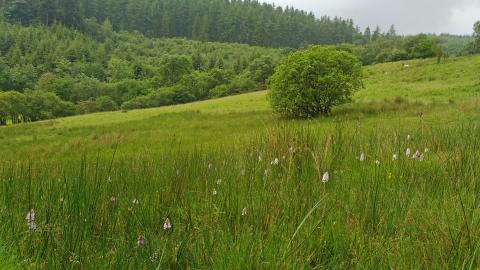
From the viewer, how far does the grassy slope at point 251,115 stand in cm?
1975

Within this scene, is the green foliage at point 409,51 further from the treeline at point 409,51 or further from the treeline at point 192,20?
the treeline at point 192,20

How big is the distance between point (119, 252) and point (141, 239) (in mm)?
138

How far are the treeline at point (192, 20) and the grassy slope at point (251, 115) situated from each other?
126572 millimetres

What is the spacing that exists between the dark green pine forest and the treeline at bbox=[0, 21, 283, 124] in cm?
26

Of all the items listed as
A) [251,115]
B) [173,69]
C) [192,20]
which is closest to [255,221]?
[251,115]

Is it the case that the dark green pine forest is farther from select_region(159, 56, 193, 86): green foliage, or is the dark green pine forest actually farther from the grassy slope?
the grassy slope

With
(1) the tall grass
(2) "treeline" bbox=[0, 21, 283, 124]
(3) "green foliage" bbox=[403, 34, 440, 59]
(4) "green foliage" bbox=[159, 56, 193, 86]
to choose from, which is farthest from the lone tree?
(4) "green foliage" bbox=[159, 56, 193, 86]

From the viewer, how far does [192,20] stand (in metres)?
186

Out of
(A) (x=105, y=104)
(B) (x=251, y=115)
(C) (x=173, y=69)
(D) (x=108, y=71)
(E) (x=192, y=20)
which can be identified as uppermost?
(E) (x=192, y=20)

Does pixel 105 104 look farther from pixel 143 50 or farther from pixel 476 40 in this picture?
pixel 476 40

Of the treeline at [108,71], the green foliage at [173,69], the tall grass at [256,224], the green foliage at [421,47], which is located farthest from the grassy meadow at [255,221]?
the green foliage at [173,69]

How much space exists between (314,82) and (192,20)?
17090cm

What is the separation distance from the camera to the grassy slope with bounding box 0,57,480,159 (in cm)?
1975

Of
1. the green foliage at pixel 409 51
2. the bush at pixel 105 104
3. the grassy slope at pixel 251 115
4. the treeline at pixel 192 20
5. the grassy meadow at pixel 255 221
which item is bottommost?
the bush at pixel 105 104
